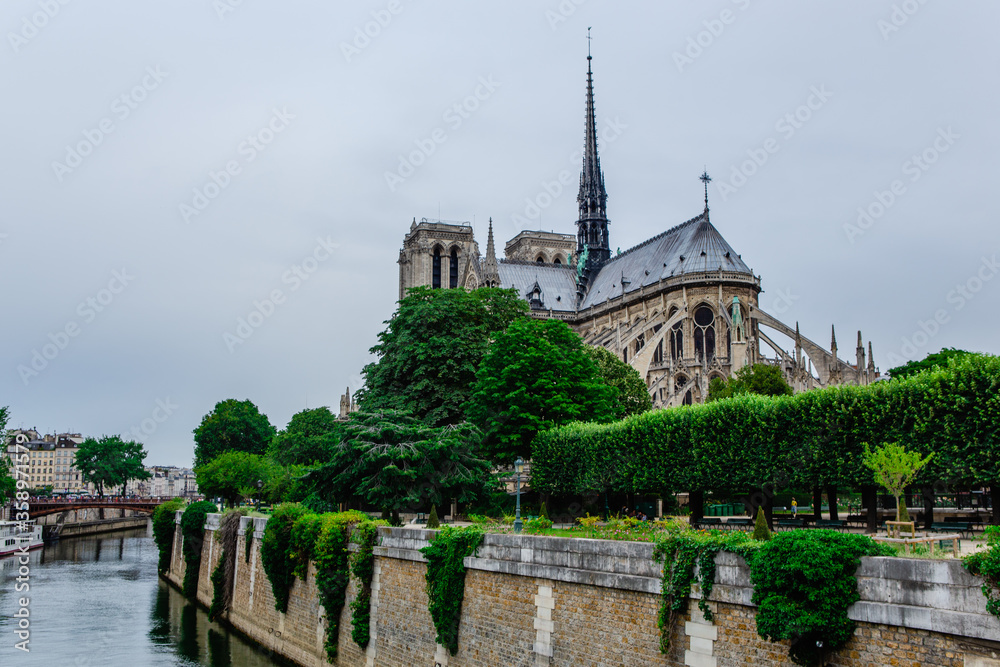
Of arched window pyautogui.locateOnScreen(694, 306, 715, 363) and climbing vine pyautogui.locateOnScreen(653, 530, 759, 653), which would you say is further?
arched window pyautogui.locateOnScreen(694, 306, 715, 363)

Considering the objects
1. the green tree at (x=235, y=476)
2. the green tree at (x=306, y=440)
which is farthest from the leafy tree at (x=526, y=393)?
the green tree at (x=235, y=476)

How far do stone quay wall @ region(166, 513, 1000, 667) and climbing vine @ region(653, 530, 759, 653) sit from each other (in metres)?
0.13

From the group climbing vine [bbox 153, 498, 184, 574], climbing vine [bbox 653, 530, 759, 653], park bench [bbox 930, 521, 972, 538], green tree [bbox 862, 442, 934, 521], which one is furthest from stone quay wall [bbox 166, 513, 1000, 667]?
climbing vine [bbox 153, 498, 184, 574]

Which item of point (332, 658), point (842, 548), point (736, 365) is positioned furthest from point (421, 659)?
point (736, 365)

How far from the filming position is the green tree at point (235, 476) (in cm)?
5931

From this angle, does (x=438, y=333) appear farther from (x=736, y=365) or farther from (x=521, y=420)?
(x=736, y=365)

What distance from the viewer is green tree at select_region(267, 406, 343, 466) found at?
198 feet

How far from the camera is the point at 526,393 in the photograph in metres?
35.5

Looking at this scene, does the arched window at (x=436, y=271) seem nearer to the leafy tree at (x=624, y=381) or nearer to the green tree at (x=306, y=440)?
the green tree at (x=306, y=440)

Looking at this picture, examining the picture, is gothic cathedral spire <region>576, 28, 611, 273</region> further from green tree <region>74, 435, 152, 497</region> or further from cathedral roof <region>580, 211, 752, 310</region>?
green tree <region>74, 435, 152, 497</region>

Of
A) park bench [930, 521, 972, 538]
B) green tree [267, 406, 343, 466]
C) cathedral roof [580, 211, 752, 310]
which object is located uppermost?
cathedral roof [580, 211, 752, 310]

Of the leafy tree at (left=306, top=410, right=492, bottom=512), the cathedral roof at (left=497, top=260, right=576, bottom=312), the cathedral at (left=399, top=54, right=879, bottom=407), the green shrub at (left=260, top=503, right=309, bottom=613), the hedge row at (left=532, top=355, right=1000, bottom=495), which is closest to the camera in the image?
the hedge row at (left=532, top=355, right=1000, bottom=495)

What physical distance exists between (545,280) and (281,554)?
64220mm

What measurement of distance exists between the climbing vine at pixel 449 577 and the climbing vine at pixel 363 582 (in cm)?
324
